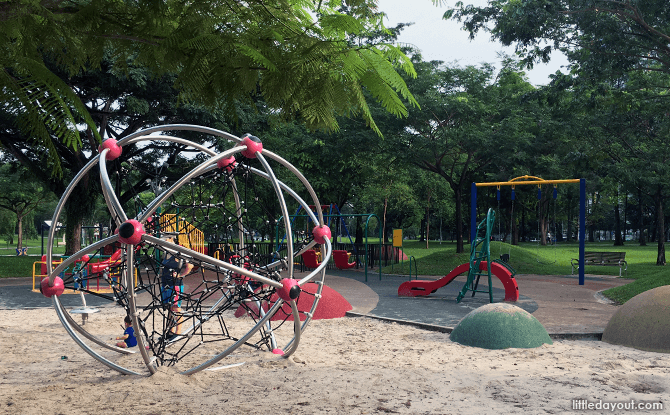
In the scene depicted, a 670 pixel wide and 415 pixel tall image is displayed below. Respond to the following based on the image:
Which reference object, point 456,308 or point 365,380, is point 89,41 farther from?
point 456,308

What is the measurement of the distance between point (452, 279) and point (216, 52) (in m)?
10.3

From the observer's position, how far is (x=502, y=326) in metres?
7.74

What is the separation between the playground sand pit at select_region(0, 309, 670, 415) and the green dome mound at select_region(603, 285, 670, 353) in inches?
7.7

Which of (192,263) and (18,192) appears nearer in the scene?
(192,263)

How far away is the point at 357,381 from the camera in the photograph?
5941mm

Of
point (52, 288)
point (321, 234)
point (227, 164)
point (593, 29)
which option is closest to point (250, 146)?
point (227, 164)

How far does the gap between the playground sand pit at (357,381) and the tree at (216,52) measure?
280 centimetres

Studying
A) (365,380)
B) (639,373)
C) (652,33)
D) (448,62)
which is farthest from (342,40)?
(448,62)

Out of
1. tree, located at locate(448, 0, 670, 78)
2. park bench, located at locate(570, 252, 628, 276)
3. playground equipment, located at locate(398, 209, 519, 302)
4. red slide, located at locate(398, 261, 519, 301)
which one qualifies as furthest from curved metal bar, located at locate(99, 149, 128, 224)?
park bench, located at locate(570, 252, 628, 276)

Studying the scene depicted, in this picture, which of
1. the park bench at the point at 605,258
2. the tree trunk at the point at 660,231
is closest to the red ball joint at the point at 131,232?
the park bench at the point at 605,258

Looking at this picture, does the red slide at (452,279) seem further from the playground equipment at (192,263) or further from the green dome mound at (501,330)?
the playground equipment at (192,263)

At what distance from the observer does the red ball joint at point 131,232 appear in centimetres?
478

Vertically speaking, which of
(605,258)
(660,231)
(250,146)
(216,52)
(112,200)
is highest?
(216,52)

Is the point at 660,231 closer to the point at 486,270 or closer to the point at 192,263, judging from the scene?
the point at 486,270
